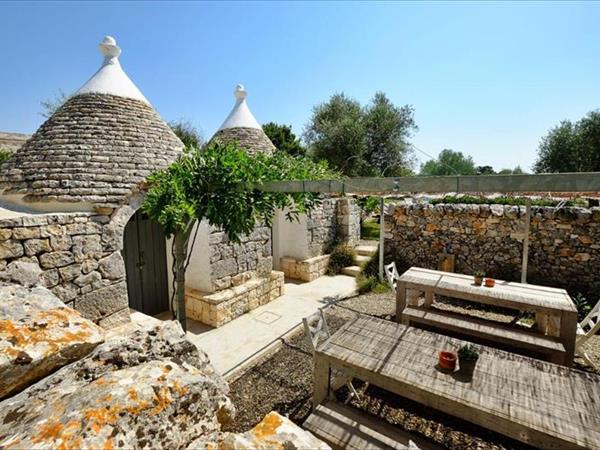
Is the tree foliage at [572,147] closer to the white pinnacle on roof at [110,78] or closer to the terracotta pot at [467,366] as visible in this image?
the terracotta pot at [467,366]

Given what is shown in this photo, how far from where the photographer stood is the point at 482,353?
339 centimetres

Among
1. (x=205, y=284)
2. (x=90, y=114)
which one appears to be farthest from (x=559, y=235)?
(x=90, y=114)

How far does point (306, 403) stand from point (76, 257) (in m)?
3.87

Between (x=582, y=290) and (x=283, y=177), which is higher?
(x=283, y=177)

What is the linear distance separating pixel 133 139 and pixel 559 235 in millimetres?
9850

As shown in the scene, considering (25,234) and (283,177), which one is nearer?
(25,234)

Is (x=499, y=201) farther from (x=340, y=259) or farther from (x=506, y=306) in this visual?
(x=506, y=306)

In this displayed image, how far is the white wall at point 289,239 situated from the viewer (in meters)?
9.73

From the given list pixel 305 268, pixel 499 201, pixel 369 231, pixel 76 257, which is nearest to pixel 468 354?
pixel 76 257

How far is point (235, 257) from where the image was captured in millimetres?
6887

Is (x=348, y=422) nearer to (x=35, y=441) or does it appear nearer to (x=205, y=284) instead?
(x=35, y=441)

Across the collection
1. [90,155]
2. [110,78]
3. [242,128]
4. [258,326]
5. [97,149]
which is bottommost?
[258,326]

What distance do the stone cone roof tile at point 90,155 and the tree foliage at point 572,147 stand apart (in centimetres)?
2640

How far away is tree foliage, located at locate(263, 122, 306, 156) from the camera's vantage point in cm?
2339
